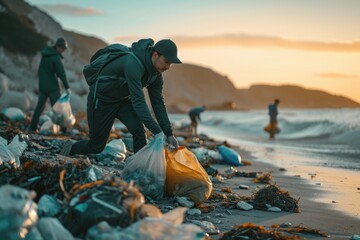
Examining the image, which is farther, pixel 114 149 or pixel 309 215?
pixel 114 149

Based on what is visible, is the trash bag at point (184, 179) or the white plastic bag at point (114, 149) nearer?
the trash bag at point (184, 179)

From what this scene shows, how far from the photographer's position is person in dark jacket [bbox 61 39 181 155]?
4.54 metres

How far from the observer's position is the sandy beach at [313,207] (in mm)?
4316

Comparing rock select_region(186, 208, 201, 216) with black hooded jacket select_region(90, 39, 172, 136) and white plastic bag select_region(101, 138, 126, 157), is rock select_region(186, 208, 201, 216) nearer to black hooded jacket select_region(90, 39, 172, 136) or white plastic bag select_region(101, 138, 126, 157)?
black hooded jacket select_region(90, 39, 172, 136)

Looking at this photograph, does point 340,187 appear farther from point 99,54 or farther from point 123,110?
point 99,54

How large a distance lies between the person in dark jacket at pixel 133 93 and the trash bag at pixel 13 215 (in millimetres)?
2139

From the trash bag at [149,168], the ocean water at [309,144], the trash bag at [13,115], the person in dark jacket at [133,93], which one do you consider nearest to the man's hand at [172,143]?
Result: the person in dark jacket at [133,93]

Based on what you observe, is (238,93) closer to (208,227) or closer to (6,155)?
(6,155)

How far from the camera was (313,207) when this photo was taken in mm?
5309

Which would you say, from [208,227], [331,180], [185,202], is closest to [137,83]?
[185,202]

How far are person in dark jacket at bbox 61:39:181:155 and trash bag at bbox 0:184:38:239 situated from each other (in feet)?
7.02

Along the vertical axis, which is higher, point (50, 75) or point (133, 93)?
point (133, 93)

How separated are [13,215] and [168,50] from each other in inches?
92.8

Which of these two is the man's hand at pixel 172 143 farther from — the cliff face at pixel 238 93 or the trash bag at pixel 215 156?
the cliff face at pixel 238 93
